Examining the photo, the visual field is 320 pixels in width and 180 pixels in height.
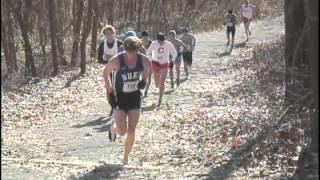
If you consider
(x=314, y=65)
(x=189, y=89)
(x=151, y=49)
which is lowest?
(x=189, y=89)

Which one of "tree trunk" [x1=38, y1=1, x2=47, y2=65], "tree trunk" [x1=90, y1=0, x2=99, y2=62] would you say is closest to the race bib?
"tree trunk" [x1=90, y1=0, x2=99, y2=62]

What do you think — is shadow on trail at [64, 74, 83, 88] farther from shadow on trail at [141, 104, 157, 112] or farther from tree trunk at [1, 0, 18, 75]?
shadow on trail at [141, 104, 157, 112]

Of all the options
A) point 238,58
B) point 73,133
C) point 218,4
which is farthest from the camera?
point 218,4

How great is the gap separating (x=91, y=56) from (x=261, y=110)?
11.4 metres

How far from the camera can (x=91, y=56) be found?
891 inches

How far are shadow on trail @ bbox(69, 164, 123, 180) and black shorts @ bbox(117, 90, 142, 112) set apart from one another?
2.42 feet

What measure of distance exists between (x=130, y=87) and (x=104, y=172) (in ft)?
3.66

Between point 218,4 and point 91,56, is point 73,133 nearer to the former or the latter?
point 91,56

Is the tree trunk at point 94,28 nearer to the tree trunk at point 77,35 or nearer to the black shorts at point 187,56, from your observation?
the tree trunk at point 77,35

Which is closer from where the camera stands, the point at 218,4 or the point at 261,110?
the point at 261,110

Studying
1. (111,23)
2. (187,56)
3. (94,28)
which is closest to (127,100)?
(187,56)

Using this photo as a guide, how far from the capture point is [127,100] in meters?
8.52

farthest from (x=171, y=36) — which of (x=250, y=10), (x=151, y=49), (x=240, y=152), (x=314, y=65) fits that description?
(x=314, y=65)

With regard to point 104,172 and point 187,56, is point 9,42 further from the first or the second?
point 104,172
